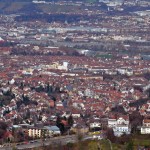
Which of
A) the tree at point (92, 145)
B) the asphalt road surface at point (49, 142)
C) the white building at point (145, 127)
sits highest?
the tree at point (92, 145)

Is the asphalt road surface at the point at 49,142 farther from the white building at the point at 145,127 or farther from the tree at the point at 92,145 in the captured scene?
the white building at the point at 145,127

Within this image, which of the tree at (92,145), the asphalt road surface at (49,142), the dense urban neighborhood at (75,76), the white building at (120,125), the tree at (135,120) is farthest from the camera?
the tree at (135,120)

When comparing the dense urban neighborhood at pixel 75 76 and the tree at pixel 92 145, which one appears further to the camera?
the dense urban neighborhood at pixel 75 76

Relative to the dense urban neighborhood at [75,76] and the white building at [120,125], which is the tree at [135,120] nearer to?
the dense urban neighborhood at [75,76]

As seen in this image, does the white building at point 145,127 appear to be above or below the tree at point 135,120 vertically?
above

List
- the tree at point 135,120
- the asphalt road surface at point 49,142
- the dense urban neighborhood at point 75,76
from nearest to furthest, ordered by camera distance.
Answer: the asphalt road surface at point 49,142, the dense urban neighborhood at point 75,76, the tree at point 135,120

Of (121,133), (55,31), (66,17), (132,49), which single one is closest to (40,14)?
(66,17)

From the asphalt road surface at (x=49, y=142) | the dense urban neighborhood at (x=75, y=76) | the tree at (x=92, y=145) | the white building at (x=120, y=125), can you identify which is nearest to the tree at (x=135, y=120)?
the dense urban neighborhood at (x=75, y=76)

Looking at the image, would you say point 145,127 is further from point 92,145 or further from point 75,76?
point 75,76
